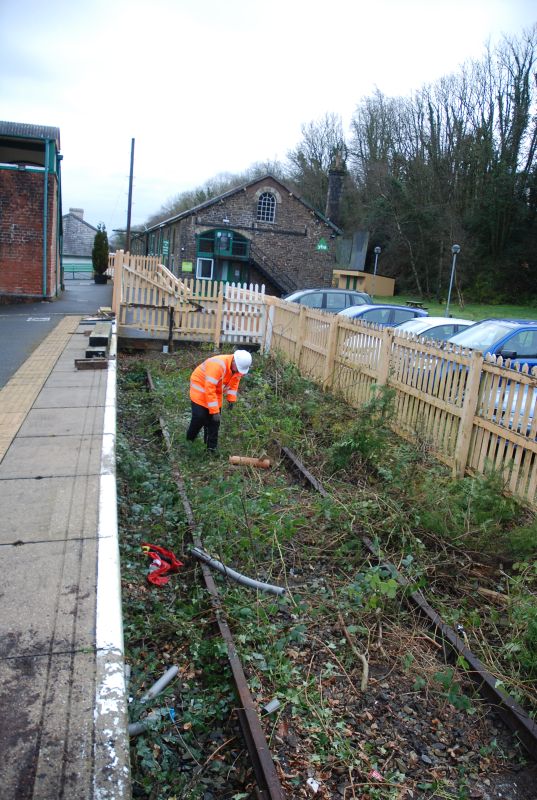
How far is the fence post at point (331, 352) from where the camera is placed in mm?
11156

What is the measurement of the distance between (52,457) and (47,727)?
12.4 feet

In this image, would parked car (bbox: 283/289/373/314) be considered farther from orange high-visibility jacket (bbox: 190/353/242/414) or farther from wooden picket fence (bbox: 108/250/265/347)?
orange high-visibility jacket (bbox: 190/353/242/414)

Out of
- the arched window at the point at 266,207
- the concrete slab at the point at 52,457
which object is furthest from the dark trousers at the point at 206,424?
the arched window at the point at 266,207

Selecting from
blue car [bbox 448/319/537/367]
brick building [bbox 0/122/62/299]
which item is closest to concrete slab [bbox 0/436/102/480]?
blue car [bbox 448/319/537/367]

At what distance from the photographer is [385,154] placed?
51.8 meters

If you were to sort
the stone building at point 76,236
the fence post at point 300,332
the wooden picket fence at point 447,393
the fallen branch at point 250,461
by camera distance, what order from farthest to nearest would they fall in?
the stone building at point 76,236 < the fence post at point 300,332 < the fallen branch at point 250,461 < the wooden picket fence at point 447,393

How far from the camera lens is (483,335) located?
10930 mm

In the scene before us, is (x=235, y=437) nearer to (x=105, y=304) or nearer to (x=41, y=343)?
(x=41, y=343)

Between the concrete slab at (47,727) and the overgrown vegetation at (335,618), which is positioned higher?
the concrete slab at (47,727)

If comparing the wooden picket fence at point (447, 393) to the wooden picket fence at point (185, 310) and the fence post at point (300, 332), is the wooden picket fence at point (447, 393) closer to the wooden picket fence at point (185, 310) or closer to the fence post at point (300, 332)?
the fence post at point (300, 332)

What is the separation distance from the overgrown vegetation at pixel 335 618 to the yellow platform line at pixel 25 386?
1.29m

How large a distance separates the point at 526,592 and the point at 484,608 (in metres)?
0.36

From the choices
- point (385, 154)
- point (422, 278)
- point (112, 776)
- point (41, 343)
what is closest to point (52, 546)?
point (112, 776)

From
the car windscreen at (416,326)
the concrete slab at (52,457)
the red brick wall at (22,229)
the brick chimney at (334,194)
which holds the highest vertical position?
the brick chimney at (334,194)
